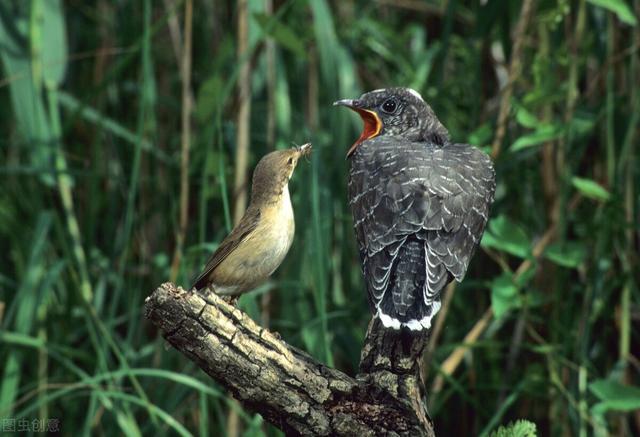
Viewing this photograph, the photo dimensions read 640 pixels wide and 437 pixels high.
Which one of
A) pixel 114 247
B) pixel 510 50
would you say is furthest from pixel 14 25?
pixel 510 50

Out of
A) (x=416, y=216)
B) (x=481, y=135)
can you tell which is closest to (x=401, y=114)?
(x=481, y=135)

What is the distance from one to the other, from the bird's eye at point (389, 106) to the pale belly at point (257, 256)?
39.7 inches

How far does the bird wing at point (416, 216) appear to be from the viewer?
141 inches

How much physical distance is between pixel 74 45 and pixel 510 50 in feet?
8.32

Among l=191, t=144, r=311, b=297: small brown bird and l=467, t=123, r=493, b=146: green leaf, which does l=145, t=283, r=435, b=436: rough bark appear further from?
l=467, t=123, r=493, b=146: green leaf

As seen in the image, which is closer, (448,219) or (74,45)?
(448,219)

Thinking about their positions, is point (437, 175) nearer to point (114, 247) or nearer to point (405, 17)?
point (114, 247)

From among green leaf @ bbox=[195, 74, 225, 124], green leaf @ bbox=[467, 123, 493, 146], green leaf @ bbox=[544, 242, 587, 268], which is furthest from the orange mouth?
green leaf @ bbox=[544, 242, 587, 268]

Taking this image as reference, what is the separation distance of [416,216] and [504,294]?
81 centimetres

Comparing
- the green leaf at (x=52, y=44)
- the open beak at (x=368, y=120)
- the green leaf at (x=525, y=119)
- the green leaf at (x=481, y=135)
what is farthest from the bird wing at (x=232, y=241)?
the green leaf at (x=52, y=44)

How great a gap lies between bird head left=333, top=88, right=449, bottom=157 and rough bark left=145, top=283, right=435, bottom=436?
57.4 inches

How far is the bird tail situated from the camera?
340 cm

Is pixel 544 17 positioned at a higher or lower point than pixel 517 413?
higher

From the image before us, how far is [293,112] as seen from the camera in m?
5.50
